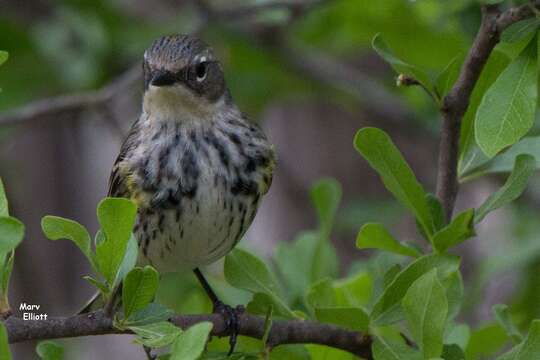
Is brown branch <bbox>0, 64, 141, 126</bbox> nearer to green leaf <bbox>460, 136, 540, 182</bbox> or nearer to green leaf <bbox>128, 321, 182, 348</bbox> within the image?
green leaf <bbox>460, 136, 540, 182</bbox>

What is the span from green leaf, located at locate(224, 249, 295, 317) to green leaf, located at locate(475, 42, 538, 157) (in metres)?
0.77

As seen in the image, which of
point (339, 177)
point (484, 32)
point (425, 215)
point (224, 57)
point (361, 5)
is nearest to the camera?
point (484, 32)

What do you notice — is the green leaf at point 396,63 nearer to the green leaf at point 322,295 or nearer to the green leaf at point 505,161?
the green leaf at point 505,161

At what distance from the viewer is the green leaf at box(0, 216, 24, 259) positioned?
2.28m

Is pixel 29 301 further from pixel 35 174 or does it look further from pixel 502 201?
pixel 502 201

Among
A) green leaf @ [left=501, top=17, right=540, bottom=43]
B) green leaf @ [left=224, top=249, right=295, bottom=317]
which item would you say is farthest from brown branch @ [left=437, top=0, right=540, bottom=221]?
green leaf @ [left=224, top=249, right=295, bottom=317]

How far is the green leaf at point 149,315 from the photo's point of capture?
8.24 ft

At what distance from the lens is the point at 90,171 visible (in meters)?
8.13

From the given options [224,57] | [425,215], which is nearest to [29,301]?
[224,57]

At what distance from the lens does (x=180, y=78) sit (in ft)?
12.1

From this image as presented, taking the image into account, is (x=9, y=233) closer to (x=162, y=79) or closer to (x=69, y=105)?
(x=162, y=79)

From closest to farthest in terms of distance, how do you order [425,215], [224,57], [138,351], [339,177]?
[425,215] → [224,57] → [339,177] → [138,351]

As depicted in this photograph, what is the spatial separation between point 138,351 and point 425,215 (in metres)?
5.32

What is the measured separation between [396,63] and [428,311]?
1.98 ft
